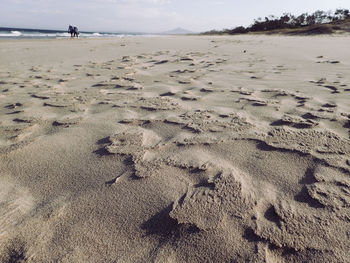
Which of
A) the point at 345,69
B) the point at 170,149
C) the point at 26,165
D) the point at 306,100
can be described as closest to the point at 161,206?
the point at 170,149

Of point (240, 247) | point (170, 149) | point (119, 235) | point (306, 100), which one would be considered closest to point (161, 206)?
point (119, 235)

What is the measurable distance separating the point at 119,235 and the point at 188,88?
1.50 metres

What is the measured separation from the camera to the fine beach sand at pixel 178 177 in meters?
0.63

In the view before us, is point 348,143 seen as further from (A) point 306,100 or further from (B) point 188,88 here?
(B) point 188,88

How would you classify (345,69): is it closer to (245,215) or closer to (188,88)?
(188,88)

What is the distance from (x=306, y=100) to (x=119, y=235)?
1.43 metres

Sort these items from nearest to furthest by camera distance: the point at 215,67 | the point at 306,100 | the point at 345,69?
1. the point at 306,100
2. the point at 345,69
3. the point at 215,67

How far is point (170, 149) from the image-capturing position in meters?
1.08

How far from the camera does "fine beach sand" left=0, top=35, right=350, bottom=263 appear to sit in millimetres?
635

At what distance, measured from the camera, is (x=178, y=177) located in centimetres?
89

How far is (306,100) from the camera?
63.0 inches

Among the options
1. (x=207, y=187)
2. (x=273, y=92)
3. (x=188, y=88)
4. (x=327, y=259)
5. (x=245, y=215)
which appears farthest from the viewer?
(x=188, y=88)

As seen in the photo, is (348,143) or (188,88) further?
(188,88)

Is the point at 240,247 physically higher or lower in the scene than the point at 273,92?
lower
